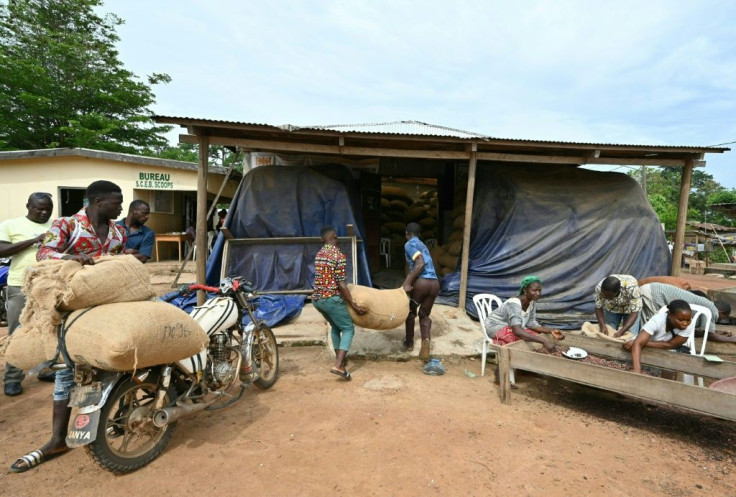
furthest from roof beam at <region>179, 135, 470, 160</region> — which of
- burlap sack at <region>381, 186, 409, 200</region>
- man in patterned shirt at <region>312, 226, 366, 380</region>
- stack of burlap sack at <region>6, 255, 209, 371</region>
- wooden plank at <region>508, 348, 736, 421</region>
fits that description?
burlap sack at <region>381, 186, 409, 200</region>

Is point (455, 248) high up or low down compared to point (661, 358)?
up

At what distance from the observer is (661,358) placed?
366cm

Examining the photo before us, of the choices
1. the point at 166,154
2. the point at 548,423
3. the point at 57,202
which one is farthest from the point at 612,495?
the point at 166,154

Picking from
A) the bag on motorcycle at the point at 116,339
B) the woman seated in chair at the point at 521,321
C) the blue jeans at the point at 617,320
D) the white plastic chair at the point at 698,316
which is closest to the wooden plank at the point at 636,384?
the woman seated in chair at the point at 521,321

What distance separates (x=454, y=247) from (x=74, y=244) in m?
5.92

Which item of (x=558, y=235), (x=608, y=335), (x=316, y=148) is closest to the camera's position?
(x=608, y=335)

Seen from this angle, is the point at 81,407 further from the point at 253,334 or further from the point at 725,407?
the point at 725,407

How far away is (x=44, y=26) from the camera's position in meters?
16.5

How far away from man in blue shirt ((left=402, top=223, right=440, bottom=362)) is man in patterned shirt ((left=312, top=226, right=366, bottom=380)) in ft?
2.57

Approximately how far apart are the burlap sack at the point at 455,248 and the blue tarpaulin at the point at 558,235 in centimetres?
24

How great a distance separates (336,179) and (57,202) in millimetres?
9370

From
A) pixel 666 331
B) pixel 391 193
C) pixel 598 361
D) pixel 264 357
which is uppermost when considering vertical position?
pixel 391 193

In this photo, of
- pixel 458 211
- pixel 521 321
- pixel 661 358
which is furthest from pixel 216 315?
pixel 458 211

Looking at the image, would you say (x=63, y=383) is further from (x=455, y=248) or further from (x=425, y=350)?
(x=455, y=248)
